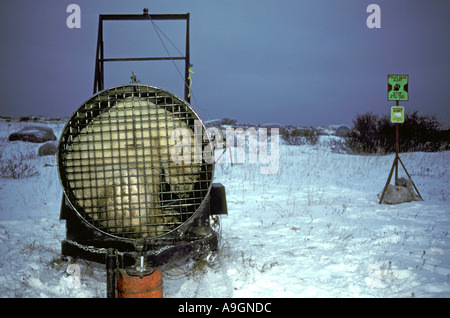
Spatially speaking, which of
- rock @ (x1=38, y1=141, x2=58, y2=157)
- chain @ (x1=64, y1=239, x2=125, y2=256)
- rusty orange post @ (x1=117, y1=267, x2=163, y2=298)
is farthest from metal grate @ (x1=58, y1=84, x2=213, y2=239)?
rock @ (x1=38, y1=141, x2=58, y2=157)

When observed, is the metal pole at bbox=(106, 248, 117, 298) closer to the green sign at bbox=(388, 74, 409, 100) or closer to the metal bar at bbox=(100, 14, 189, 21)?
the metal bar at bbox=(100, 14, 189, 21)

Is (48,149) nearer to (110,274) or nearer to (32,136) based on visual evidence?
(32,136)

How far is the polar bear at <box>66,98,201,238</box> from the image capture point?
262 centimetres

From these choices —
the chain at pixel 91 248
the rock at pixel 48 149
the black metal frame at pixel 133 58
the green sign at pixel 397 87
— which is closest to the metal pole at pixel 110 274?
the chain at pixel 91 248

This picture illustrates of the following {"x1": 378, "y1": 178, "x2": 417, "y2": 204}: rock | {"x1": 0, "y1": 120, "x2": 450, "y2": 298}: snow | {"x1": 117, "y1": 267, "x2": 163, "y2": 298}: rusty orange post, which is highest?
{"x1": 378, "y1": 178, "x2": 417, "y2": 204}: rock

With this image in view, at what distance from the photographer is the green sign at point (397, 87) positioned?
633 centimetres

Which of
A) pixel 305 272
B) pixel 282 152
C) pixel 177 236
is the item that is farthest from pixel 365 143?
pixel 177 236

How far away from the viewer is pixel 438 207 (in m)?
5.96

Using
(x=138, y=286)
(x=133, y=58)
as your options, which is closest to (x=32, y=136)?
(x=133, y=58)

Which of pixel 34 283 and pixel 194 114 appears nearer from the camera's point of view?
pixel 194 114

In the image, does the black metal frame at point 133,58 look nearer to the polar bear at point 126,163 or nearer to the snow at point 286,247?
the polar bear at point 126,163

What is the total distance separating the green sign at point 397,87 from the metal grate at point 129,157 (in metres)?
5.20
